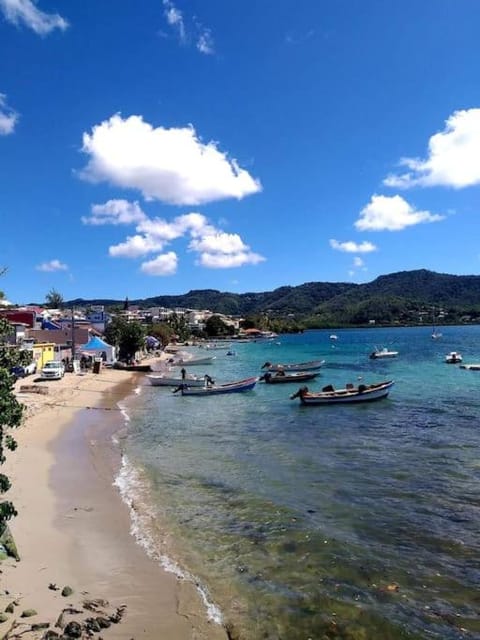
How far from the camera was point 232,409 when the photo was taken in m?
36.2

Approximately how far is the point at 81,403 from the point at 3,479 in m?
29.6

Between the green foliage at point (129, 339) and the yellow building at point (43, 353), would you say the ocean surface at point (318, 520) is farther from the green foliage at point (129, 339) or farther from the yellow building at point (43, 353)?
the green foliage at point (129, 339)

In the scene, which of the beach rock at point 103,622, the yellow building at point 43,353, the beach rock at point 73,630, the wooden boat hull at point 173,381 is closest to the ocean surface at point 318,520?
the beach rock at point 103,622

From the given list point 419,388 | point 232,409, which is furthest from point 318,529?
point 419,388

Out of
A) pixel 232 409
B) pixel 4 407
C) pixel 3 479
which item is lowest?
pixel 232 409

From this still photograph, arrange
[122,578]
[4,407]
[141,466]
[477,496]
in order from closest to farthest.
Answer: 1. [4,407]
2. [122,578]
3. [477,496]
4. [141,466]

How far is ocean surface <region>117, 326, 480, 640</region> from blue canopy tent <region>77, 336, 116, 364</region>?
41.6 m

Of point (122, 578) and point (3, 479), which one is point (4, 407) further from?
point (122, 578)

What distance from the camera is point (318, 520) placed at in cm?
1392

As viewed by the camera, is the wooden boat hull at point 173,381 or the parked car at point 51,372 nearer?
the parked car at point 51,372

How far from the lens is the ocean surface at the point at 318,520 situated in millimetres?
9414

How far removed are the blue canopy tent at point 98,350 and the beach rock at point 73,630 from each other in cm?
6189

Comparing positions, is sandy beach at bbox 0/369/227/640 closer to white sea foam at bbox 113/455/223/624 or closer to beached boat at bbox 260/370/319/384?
white sea foam at bbox 113/455/223/624

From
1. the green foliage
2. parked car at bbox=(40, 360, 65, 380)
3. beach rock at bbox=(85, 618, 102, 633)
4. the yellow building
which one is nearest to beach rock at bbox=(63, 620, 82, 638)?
beach rock at bbox=(85, 618, 102, 633)
